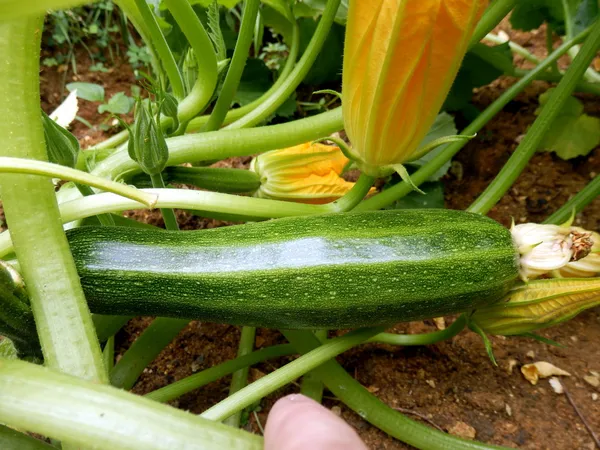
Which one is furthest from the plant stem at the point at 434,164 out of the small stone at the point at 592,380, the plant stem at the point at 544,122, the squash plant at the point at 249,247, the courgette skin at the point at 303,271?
the small stone at the point at 592,380

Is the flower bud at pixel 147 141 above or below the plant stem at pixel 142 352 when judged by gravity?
above

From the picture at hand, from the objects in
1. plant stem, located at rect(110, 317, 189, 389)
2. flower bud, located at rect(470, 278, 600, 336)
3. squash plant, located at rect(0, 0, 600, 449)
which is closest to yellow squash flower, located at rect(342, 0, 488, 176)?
squash plant, located at rect(0, 0, 600, 449)

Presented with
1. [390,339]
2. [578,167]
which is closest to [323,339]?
[390,339]

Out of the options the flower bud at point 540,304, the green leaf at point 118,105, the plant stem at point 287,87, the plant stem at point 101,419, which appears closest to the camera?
the plant stem at point 101,419

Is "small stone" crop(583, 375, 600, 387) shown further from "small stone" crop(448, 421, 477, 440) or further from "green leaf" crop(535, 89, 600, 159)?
"green leaf" crop(535, 89, 600, 159)

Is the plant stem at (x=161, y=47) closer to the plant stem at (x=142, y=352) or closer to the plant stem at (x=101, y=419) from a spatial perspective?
the plant stem at (x=142, y=352)

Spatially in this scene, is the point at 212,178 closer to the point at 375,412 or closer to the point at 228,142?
the point at 228,142

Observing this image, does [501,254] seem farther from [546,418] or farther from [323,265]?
[546,418]
